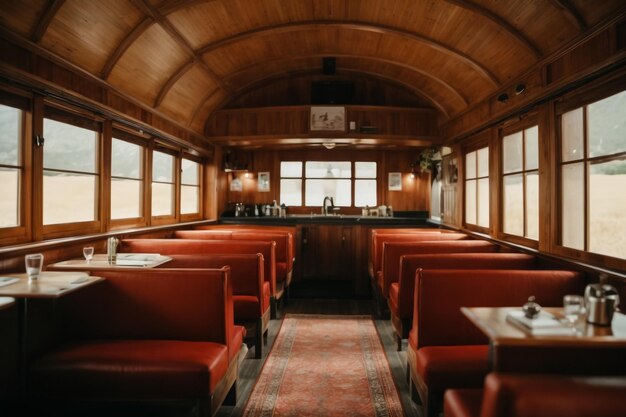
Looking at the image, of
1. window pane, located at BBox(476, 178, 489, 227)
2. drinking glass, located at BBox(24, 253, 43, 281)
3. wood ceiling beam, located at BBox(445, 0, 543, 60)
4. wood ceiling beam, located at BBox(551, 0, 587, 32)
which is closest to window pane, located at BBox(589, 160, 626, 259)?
wood ceiling beam, located at BBox(551, 0, 587, 32)

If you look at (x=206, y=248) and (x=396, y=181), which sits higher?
(x=396, y=181)

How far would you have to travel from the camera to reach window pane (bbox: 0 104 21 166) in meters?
3.11

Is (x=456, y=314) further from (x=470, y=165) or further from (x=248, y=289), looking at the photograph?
(x=470, y=165)

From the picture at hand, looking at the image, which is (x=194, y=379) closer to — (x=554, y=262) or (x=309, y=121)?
(x=554, y=262)

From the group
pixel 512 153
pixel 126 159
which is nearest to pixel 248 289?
pixel 126 159

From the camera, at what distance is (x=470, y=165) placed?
6.02 meters

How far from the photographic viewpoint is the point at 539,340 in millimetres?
1646

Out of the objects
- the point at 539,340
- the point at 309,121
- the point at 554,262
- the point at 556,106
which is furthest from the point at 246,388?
the point at 309,121

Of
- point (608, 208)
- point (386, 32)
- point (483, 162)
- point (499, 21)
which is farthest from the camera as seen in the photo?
point (483, 162)

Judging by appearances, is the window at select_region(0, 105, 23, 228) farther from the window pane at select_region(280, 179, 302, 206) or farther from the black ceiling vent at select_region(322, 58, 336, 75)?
the window pane at select_region(280, 179, 302, 206)

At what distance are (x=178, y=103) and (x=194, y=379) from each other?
468 centimetres

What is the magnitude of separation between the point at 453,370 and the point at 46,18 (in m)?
3.92

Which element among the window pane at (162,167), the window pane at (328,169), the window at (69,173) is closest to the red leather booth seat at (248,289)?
the window at (69,173)

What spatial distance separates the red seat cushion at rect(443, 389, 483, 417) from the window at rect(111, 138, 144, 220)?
416cm
